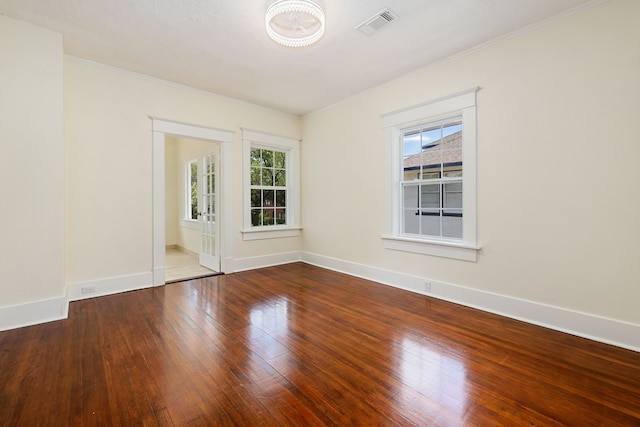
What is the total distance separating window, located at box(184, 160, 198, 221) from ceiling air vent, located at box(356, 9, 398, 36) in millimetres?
5296

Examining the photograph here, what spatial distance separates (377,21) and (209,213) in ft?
13.1

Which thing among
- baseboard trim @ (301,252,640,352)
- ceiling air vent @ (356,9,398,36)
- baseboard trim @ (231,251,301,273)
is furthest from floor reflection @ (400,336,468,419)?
baseboard trim @ (231,251,301,273)

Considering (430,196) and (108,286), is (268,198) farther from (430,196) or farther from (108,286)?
(430,196)

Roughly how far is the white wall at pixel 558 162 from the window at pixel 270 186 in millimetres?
2583

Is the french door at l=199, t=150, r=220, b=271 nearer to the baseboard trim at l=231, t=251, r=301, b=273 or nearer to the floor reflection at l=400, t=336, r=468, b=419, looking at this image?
the baseboard trim at l=231, t=251, r=301, b=273

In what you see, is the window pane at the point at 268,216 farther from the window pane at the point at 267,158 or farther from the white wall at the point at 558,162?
the white wall at the point at 558,162

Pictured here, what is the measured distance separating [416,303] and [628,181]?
84.9 inches

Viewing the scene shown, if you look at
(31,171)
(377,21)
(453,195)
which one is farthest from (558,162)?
(31,171)

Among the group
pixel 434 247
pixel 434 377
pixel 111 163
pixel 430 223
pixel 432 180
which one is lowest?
pixel 434 377

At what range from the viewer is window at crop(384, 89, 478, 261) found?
3.26m

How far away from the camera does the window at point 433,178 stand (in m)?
3.26

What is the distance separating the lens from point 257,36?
291 cm

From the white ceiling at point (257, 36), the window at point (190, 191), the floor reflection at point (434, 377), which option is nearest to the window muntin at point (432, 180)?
the white ceiling at point (257, 36)

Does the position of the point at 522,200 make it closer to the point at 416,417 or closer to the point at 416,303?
the point at 416,303
